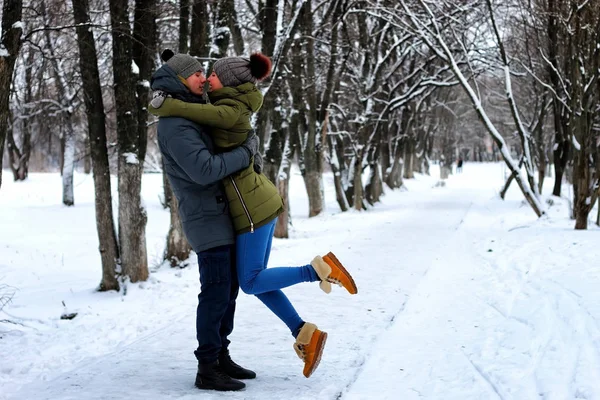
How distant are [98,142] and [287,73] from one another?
28.0 ft

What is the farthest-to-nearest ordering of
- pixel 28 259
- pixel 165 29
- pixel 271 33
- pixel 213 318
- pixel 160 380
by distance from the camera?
pixel 165 29
pixel 271 33
pixel 28 259
pixel 160 380
pixel 213 318

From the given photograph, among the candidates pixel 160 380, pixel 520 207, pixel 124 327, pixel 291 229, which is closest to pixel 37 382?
pixel 160 380

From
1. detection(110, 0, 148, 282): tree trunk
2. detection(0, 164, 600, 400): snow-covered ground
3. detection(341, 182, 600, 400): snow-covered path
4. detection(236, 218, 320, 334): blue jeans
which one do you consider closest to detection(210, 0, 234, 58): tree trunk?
detection(110, 0, 148, 282): tree trunk

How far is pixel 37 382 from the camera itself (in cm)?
438

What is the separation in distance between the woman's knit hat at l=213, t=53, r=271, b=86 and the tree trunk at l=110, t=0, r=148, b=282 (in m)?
4.52

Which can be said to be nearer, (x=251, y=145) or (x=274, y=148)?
(x=251, y=145)

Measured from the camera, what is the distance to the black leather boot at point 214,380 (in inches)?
154

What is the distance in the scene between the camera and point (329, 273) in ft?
12.5

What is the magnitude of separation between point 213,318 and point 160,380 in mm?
661

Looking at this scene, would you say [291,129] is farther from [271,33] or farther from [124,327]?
[124,327]

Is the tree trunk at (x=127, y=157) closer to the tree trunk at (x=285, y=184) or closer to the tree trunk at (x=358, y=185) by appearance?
the tree trunk at (x=285, y=184)

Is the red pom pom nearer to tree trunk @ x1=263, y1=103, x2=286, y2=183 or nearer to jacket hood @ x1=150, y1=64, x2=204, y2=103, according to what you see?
jacket hood @ x1=150, y1=64, x2=204, y2=103

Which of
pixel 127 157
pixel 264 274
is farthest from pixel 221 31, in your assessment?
pixel 264 274

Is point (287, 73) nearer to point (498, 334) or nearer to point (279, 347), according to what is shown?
point (498, 334)
